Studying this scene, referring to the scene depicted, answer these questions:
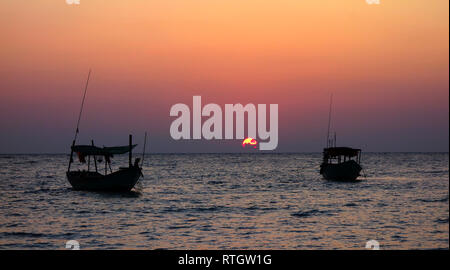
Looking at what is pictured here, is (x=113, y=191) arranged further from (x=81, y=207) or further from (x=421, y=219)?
(x=421, y=219)

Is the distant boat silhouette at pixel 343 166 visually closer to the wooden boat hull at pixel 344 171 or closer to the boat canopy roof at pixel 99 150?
A: the wooden boat hull at pixel 344 171

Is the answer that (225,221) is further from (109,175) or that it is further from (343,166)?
(343,166)

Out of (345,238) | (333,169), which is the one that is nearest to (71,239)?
(345,238)

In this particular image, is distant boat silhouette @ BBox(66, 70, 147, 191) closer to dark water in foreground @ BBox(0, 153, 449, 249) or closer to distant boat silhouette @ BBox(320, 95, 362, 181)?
dark water in foreground @ BBox(0, 153, 449, 249)

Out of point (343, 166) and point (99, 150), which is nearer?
point (99, 150)

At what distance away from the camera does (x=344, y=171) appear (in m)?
59.3

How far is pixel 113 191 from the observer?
4234cm

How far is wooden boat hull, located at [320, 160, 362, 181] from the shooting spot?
193ft

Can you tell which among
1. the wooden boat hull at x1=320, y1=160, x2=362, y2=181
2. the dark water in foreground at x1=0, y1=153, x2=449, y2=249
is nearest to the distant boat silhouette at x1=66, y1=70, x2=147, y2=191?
the dark water in foreground at x1=0, y1=153, x2=449, y2=249

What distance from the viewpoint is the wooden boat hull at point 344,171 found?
58812mm

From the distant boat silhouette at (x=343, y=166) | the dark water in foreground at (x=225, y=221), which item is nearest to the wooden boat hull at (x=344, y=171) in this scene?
the distant boat silhouette at (x=343, y=166)

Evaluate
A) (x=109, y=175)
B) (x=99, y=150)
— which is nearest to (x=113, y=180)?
(x=109, y=175)

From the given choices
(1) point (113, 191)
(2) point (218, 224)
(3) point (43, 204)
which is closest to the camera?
(2) point (218, 224)
